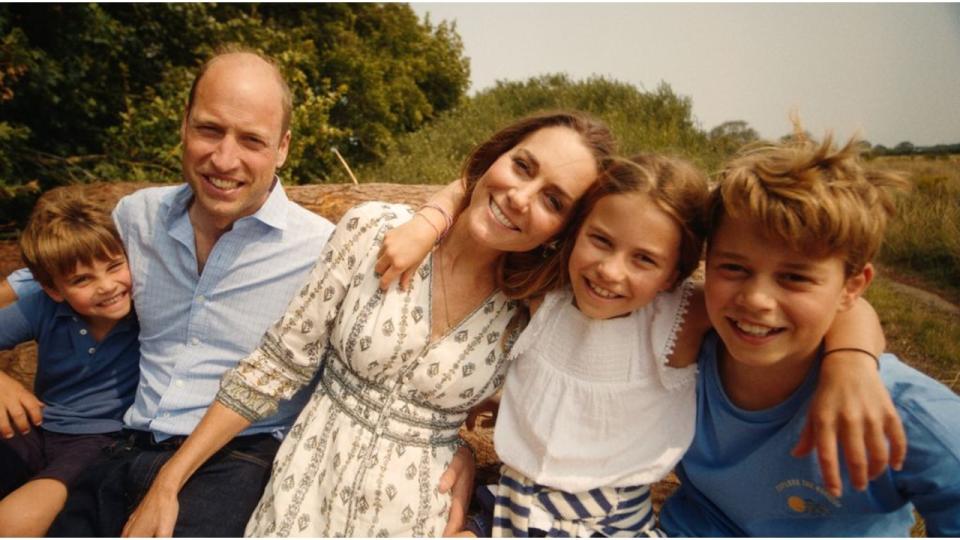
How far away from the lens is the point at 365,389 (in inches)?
75.5

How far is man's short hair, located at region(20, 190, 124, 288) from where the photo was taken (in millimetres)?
2236

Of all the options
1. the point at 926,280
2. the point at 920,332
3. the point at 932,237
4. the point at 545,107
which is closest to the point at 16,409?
the point at 920,332

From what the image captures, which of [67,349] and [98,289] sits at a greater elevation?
[98,289]

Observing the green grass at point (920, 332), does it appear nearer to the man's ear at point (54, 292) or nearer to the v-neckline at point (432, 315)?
the v-neckline at point (432, 315)

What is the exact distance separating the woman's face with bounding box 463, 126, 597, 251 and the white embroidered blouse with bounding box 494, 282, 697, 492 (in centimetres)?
33

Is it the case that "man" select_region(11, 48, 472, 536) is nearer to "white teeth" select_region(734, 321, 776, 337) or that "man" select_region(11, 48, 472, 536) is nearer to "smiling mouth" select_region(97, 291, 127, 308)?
"smiling mouth" select_region(97, 291, 127, 308)

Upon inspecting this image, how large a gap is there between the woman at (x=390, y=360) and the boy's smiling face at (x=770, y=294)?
1.56 ft

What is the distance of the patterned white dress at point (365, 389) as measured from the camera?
1.86 meters

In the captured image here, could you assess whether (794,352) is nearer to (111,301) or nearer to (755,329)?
(755,329)

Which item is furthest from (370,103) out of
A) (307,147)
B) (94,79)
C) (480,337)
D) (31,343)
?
(480,337)

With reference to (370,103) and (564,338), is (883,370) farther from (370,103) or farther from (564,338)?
(370,103)

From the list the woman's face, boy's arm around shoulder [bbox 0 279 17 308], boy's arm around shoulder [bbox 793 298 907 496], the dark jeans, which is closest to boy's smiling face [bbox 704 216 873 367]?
boy's arm around shoulder [bbox 793 298 907 496]

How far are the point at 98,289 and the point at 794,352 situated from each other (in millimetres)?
2354

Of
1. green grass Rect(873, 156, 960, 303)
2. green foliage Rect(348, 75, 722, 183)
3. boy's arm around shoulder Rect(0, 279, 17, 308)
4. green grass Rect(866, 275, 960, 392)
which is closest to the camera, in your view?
→ boy's arm around shoulder Rect(0, 279, 17, 308)
